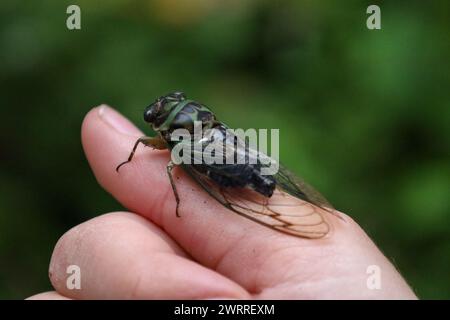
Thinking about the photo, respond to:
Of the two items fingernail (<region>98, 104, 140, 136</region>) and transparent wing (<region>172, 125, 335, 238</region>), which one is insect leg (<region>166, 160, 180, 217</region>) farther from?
fingernail (<region>98, 104, 140, 136</region>)

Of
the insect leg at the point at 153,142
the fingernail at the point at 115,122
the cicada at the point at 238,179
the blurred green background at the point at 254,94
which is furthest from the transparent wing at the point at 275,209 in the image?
the blurred green background at the point at 254,94

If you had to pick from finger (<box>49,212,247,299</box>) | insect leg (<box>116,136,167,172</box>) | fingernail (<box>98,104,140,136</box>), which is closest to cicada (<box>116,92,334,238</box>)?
insect leg (<box>116,136,167,172</box>)

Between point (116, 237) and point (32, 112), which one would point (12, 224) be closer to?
point (32, 112)

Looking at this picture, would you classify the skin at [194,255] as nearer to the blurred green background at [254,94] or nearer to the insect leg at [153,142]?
the insect leg at [153,142]

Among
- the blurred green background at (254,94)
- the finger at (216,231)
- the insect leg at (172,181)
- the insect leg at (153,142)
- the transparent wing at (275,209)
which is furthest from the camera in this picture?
the blurred green background at (254,94)

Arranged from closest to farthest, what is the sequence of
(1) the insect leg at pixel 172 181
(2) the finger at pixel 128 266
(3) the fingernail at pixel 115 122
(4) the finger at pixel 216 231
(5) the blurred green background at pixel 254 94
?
(2) the finger at pixel 128 266 < (4) the finger at pixel 216 231 < (1) the insect leg at pixel 172 181 < (3) the fingernail at pixel 115 122 < (5) the blurred green background at pixel 254 94

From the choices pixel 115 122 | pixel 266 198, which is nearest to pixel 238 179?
pixel 266 198

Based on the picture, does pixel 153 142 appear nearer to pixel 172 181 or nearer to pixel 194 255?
pixel 172 181

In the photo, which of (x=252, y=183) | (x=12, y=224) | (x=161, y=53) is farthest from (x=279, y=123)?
(x=12, y=224)
